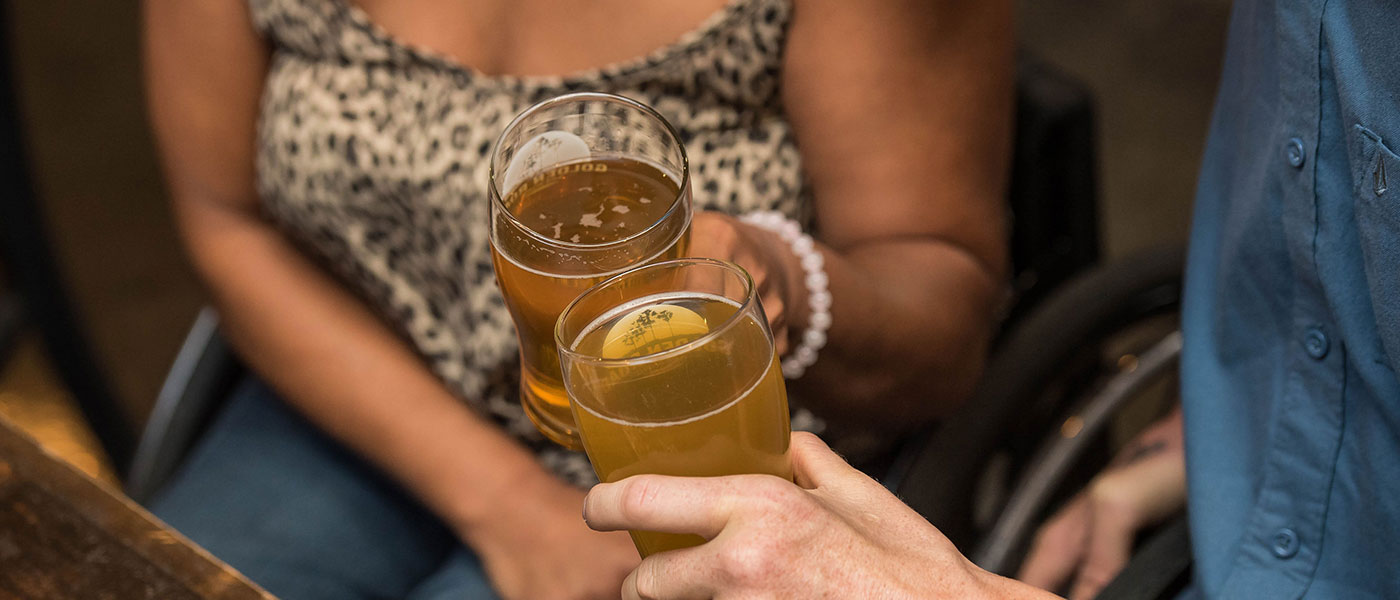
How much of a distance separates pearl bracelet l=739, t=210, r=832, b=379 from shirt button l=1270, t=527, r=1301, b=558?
0.44 m

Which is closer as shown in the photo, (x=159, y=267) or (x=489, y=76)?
(x=489, y=76)

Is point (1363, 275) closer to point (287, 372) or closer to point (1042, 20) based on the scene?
point (287, 372)

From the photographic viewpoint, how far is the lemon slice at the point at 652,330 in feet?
2.73

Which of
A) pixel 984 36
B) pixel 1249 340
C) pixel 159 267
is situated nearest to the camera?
pixel 1249 340

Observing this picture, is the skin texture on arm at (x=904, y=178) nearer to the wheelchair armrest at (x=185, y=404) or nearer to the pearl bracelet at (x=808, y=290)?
the pearl bracelet at (x=808, y=290)

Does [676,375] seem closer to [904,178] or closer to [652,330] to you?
[652,330]

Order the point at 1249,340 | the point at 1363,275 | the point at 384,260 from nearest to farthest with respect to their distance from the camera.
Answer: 1. the point at 1363,275
2. the point at 1249,340
3. the point at 384,260

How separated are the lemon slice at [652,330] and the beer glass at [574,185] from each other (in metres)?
0.07

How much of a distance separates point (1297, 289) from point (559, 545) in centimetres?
77

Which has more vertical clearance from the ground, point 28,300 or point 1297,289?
point 1297,289

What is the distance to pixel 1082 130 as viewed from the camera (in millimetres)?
1401

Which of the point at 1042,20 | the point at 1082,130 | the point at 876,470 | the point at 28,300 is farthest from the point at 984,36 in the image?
the point at 1042,20

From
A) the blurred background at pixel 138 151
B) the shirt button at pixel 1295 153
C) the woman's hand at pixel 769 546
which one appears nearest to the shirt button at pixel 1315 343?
the shirt button at pixel 1295 153

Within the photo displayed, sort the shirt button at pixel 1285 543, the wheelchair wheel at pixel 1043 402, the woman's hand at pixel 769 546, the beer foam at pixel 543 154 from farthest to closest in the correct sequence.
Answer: the wheelchair wheel at pixel 1043 402
the shirt button at pixel 1285 543
the beer foam at pixel 543 154
the woman's hand at pixel 769 546
